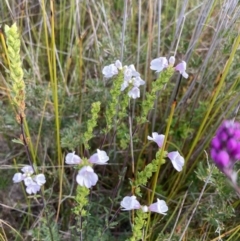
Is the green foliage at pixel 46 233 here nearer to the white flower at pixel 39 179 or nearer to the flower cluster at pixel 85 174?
the white flower at pixel 39 179

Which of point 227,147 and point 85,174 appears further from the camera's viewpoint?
point 85,174

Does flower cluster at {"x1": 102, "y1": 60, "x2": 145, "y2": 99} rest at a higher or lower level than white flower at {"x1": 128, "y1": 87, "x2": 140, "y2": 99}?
higher

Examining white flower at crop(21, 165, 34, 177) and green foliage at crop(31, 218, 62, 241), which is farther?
green foliage at crop(31, 218, 62, 241)

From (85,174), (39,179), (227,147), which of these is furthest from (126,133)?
(227,147)

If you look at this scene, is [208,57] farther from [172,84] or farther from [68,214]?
[68,214]

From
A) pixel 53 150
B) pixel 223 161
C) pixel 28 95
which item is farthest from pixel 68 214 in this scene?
pixel 223 161

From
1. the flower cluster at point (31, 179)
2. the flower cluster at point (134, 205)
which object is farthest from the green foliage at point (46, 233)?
the flower cluster at point (134, 205)

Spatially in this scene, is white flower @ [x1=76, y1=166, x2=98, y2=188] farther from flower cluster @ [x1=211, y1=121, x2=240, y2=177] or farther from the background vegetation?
the background vegetation

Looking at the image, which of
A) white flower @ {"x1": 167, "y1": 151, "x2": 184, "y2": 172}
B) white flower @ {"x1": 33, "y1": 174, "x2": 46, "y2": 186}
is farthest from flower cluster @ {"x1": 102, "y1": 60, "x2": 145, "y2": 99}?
white flower @ {"x1": 33, "y1": 174, "x2": 46, "y2": 186}

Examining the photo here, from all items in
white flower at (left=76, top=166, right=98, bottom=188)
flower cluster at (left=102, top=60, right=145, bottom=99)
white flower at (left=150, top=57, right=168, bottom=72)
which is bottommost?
white flower at (left=76, top=166, right=98, bottom=188)

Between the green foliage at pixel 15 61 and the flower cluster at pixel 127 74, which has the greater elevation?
the green foliage at pixel 15 61

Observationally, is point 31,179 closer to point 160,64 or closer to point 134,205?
point 134,205
